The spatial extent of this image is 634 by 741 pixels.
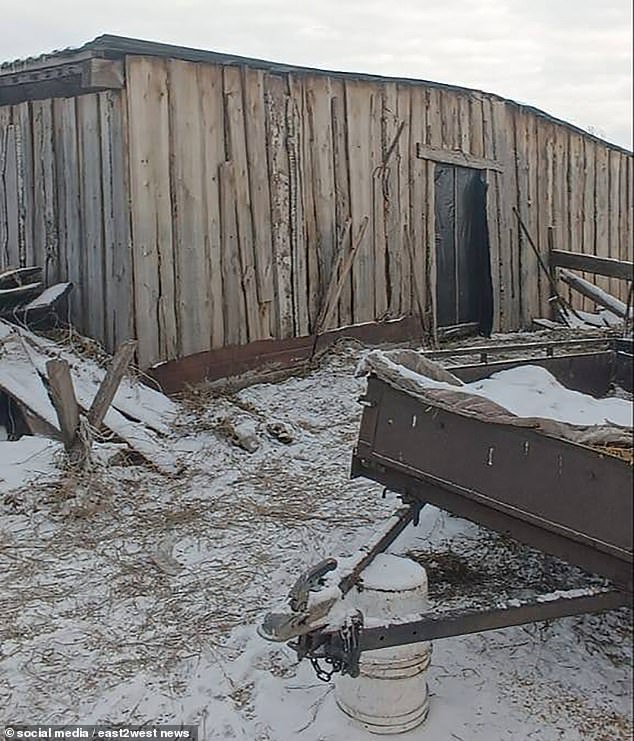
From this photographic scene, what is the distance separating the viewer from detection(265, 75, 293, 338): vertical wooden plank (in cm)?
668

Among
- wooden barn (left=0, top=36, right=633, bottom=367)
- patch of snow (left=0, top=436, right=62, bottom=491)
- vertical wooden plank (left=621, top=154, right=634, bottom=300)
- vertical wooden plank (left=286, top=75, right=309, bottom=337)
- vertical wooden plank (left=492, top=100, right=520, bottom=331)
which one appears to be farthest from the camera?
vertical wooden plank (left=621, top=154, right=634, bottom=300)

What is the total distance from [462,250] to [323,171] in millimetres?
2273

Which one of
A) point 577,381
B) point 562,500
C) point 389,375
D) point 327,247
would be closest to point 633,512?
point 562,500

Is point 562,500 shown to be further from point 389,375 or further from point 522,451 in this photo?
point 389,375

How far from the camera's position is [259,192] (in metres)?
6.64

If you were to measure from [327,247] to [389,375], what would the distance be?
458 cm

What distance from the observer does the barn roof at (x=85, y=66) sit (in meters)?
5.57

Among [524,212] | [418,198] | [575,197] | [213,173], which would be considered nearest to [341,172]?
[418,198]

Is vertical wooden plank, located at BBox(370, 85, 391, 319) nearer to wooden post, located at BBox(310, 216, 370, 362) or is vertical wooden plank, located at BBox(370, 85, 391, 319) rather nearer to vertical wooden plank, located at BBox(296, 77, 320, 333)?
wooden post, located at BBox(310, 216, 370, 362)

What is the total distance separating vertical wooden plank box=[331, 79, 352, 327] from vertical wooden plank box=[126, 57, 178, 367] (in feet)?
5.57

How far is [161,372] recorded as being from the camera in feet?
20.0

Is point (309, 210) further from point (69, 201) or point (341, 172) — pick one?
point (69, 201)

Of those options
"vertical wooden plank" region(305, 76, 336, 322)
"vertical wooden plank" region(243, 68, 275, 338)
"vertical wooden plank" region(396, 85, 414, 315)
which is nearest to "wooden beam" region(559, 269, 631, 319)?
"vertical wooden plank" region(396, 85, 414, 315)

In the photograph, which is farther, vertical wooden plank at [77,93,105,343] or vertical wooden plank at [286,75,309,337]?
vertical wooden plank at [286,75,309,337]
